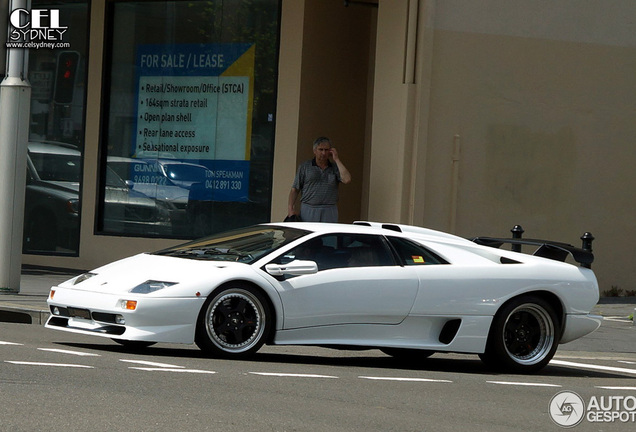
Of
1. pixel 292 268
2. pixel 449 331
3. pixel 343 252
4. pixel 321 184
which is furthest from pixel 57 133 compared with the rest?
pixel 449 331

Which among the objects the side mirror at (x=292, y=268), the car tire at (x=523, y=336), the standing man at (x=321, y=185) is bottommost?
the car tire at (x=523, y=336)

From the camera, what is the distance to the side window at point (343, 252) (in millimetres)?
10000

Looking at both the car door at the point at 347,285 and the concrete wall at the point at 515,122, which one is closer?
the car door at the point at 347,285

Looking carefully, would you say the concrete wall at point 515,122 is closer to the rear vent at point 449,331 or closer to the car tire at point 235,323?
the rear vent at point 449,331

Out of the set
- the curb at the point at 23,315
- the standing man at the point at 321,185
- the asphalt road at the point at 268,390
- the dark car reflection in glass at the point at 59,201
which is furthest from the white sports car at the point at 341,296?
the dark car reflection in glass at the point at 59,201

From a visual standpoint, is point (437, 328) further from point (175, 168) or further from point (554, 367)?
point (175, 168)

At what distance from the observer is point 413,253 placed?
408 inches

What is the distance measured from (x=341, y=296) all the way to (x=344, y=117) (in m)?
8.34

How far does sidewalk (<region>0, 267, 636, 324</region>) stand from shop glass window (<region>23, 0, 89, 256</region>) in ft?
3.11

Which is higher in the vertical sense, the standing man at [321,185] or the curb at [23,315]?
the standing man at [321,185]

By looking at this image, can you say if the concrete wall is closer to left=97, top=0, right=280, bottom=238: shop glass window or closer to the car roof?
left=97, top=0, right=280, bottom=238: shop glass window

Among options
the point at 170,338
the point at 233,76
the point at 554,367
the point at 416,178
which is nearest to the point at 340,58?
the point at 233,76

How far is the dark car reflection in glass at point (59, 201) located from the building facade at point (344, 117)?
3cm

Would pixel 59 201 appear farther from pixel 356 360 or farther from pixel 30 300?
pixel 356 360
